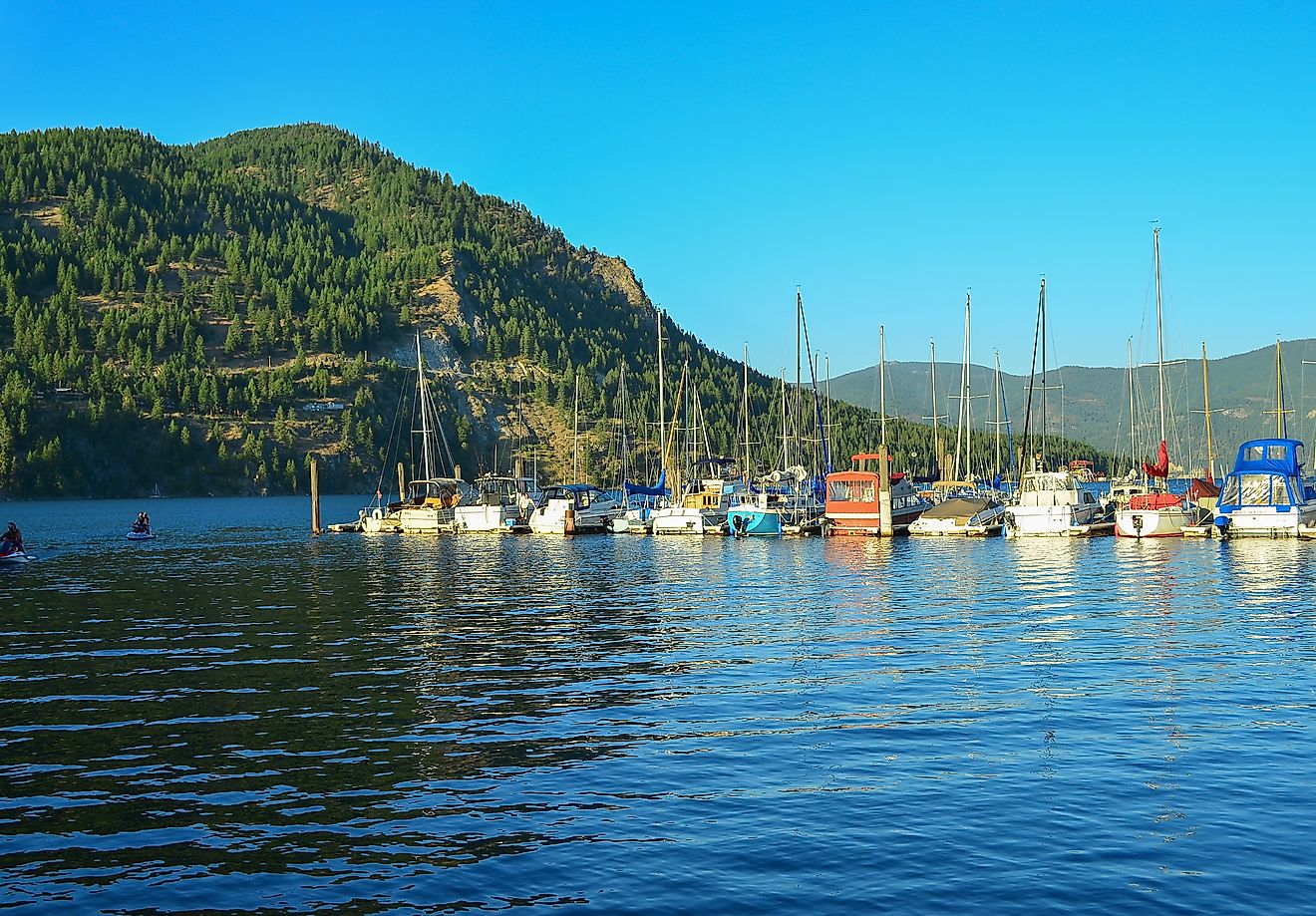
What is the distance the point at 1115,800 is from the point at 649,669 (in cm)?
1533

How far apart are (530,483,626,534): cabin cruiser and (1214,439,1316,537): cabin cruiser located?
172ft

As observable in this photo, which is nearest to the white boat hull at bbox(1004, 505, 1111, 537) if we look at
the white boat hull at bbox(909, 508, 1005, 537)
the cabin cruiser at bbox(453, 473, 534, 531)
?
the white boat hull at bbox(909, 508, 1005, 537)

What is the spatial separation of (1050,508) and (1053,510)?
0.29 metres

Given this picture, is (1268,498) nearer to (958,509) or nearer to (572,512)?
(958,509)

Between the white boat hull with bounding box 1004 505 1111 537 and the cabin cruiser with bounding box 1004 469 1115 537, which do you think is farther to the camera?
the cabin cruiser with bounding box 1004 469 1115 537

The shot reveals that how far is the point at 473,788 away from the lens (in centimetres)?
2022

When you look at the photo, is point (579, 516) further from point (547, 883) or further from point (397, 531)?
point (547, 883)

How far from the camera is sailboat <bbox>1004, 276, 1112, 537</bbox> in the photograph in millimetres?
89188

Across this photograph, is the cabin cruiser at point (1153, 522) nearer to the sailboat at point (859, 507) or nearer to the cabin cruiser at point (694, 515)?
the sailboat at point (859, 507)

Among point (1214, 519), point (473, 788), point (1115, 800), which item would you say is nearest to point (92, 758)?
point (473, 788)

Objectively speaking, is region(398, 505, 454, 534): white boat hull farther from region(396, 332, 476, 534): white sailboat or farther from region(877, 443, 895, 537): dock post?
region(877, 443, 895, 537): dock post

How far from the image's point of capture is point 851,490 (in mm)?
94250

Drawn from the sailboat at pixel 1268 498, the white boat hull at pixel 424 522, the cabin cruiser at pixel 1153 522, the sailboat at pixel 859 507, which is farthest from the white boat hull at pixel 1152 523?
the white boat hull at pixel 424 522

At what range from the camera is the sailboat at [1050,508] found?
3511 inches
